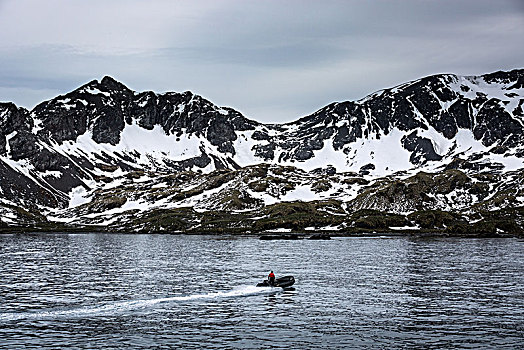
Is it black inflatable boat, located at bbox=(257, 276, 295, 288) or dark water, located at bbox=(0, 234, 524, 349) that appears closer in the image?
dark water, located at bbox=(0, 234, 524, 349)

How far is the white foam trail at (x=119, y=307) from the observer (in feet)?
212

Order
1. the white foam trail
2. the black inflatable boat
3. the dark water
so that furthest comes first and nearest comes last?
1. the black inflatable boat
2. the white foam trail
3. the dark water

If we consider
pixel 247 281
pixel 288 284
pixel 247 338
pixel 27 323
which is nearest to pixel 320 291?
pixel 288 284

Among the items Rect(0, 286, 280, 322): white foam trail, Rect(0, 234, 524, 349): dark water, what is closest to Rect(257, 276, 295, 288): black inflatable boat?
Rect(0, 286, 280, 322): white foam trail

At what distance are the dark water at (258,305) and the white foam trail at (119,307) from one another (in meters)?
0.12

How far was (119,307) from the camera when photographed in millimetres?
70188

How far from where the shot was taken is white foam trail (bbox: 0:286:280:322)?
6450 centimetres

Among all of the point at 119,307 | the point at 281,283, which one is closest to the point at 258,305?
the point at 281,283

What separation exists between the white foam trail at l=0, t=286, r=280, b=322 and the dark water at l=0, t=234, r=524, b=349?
0.38 ft

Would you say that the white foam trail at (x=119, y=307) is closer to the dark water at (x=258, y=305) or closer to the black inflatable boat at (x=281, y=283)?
the dark water at (x=258, y=305)

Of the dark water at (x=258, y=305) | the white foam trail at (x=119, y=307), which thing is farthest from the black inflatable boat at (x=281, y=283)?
the dark water at (x=258, y=305)

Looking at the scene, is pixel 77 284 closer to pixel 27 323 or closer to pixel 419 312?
pixel 27 323

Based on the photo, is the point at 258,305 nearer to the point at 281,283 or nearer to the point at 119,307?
the point at 281,283

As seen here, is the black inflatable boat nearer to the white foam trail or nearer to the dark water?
the white foam trail
